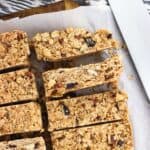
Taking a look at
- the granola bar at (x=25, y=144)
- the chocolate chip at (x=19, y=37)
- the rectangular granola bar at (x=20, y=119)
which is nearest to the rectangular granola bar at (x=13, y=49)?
the chocolate chip at (x=19, y=37)

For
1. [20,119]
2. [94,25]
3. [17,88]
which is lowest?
[20,119]

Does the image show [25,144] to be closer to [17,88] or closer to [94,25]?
[17,88]

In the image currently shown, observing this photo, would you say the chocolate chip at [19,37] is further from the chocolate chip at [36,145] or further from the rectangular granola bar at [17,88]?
the chocolate chip at [36,145]

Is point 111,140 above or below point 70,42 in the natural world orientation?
below

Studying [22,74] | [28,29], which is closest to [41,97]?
[22,74]

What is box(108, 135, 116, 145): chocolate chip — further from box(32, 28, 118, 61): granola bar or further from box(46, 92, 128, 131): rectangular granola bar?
box(32, 28, 118, 61): granola bar

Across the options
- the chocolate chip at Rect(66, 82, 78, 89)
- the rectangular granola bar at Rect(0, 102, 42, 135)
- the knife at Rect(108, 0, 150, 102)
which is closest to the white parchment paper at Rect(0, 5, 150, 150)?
the knife at Rect(108, 0, 150, 102)

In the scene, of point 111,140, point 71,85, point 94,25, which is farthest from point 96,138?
point 94,25

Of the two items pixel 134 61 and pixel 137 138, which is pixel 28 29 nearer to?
pixel 134 61
